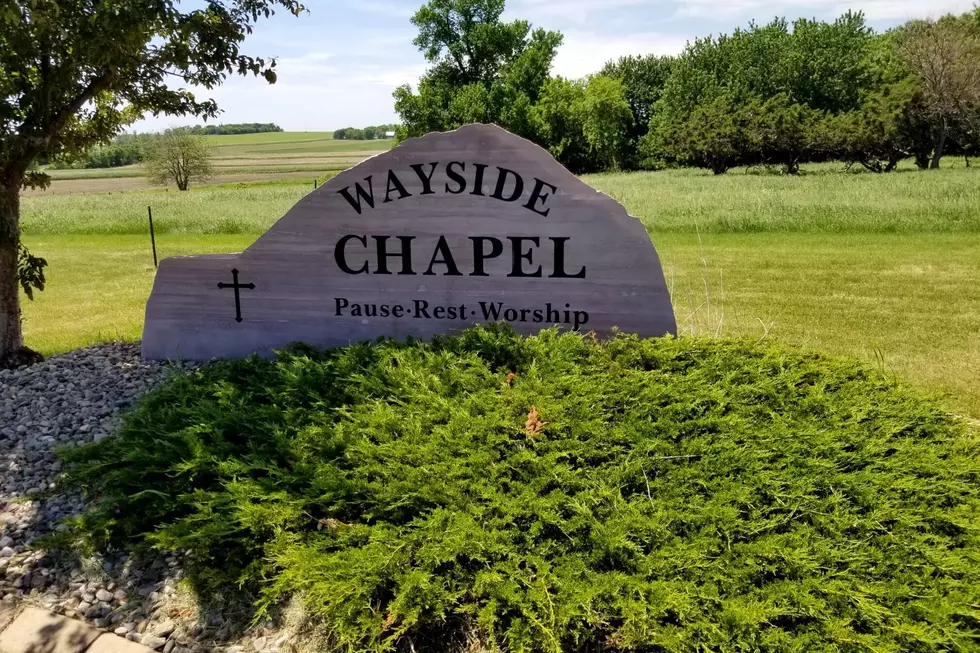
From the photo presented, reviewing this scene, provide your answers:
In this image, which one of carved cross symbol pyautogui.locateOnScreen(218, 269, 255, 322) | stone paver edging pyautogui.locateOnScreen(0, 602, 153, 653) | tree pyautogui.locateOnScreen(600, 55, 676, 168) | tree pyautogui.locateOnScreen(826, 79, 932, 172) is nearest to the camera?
stone paver edging pyautogui.locateOnScreen(0, 602, 153, 653)

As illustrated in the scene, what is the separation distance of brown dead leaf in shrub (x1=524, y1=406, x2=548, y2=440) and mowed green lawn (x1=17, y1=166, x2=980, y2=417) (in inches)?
79.6

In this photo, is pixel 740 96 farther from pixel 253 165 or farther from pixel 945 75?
pixel 253 165

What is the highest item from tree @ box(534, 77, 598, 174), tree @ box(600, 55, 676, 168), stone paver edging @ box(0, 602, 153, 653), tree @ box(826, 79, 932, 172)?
tree @ box(600, 55, 676, 168)

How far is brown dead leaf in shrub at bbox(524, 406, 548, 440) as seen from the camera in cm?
327

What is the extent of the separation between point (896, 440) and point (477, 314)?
104 inches

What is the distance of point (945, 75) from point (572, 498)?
40701 millimetres

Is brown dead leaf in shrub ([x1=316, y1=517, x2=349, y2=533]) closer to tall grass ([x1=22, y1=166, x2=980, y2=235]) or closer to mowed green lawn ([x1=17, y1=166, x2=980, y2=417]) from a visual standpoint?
mowed green lawn ([x1=17, y1=166, x2=980, y2=417])

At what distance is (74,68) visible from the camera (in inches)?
201

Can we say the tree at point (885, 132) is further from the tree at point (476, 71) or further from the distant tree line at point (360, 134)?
the distant tree line at point (360, 134)

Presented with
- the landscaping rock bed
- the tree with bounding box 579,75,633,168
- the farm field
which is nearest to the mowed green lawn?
the landscaping rock bed

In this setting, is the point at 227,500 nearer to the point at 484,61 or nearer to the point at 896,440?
the point at 896,440

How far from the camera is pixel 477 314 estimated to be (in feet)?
16.0

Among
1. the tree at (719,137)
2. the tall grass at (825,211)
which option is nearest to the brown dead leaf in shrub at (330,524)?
the tall grass at (825,211)

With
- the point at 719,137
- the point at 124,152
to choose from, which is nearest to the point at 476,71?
the point at 719,137
